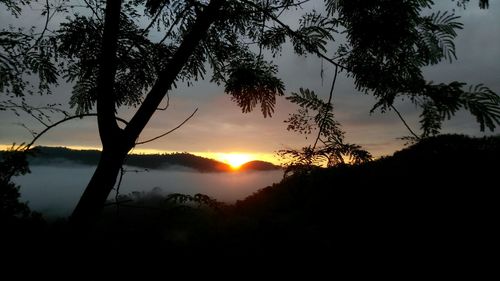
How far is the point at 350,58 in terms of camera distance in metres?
3.46

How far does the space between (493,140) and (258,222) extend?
30.4m

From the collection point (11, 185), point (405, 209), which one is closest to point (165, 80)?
point (11, 185)

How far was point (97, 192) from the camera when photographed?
3.37 m

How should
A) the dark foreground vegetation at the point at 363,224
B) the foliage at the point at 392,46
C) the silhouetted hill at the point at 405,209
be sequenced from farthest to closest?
the silhouetted hill at the point at 405,209, the dark foreground vegetation at the point at 363,224, the foliage at the point at 392,46

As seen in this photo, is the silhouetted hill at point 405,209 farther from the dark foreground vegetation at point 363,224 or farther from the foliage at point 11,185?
the foliage at point 11,185

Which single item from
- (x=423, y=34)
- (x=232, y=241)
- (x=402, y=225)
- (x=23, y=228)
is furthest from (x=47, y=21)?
(x=232, y=241)

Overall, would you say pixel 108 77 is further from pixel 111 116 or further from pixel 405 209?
pixel 405 209

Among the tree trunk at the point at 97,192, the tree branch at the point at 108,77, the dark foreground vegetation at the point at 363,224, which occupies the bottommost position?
the dark foreground vegetation at the point at 363,224

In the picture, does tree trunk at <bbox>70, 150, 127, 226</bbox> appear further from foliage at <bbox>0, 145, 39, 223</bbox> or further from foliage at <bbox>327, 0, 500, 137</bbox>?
foliage at <bbox>327, 0, 500, 137</bbox>

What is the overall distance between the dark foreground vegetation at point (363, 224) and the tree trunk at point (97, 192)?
15 cm

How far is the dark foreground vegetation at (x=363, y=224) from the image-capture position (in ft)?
14.5

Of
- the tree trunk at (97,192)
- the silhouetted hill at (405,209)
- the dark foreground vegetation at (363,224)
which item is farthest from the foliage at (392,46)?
the silhouetted hill at (405,209)

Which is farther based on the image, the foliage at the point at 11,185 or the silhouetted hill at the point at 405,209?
the silhouetted hill at the point at 405,209

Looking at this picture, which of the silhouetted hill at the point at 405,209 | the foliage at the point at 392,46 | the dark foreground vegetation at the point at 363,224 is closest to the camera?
the foliage at the point at 392,46
